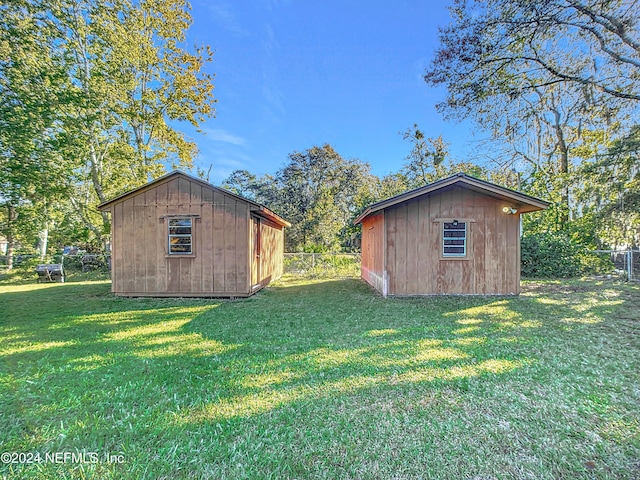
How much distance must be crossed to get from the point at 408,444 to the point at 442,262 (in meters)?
6.53

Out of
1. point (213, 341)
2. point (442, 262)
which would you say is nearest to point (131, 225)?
point (213, 341)

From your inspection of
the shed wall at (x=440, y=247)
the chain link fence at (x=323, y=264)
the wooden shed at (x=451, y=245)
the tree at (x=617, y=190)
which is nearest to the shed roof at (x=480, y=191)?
the wooden shed at (x=451, y=245)

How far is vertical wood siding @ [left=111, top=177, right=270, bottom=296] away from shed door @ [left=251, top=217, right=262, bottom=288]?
49 centimetres

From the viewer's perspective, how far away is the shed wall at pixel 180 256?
8.03 metres

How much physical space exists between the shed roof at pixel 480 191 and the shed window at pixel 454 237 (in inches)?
40.3

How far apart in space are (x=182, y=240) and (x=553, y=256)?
1331 cm

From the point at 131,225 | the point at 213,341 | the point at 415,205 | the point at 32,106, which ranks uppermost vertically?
the point at 32,106

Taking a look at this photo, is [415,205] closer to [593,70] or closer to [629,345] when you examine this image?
[629,345]

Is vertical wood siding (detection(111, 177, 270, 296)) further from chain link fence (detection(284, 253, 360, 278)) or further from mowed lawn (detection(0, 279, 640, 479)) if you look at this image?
chain link fence (detection(284, 253, 360, 278))

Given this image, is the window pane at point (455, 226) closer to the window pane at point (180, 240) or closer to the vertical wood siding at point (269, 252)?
the vertical wood siding at point (269, 252)

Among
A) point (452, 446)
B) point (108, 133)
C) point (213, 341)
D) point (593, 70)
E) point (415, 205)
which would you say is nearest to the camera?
point (452, 446)

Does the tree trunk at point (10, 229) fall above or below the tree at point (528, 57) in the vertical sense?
below

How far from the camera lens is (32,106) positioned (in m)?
10.5

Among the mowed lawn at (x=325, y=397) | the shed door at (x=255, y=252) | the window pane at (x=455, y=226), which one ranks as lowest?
the mowed lawn at (x=325, y=397)
